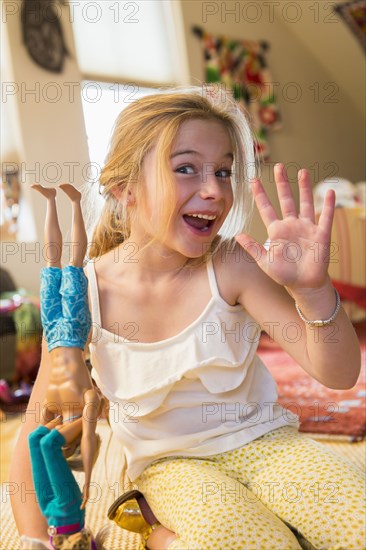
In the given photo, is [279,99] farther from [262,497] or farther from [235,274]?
[262,497]

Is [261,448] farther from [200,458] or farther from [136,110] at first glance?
[136,110]

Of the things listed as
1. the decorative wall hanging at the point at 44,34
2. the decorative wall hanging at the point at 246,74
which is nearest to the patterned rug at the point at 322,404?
the decorative wall hanging at the point at 44,34

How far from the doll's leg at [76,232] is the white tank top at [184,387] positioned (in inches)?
8.5

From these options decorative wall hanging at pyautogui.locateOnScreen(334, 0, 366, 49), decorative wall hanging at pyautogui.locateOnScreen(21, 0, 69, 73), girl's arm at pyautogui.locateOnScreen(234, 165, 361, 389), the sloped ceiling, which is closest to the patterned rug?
girl's arm at pyautogui.locateOnScreen(234, 165, 361, 389)

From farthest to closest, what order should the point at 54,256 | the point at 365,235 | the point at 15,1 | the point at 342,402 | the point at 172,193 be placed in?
the point at 365,235, the point at 15,1, the point at 342,402, the point at 172,193, the point at 54,256

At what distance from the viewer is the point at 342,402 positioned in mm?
1859

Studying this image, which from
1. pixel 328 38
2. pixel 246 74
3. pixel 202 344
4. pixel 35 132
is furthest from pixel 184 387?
pixel 328 38

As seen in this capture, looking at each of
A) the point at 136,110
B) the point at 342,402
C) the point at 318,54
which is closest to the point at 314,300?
the point at 136,110

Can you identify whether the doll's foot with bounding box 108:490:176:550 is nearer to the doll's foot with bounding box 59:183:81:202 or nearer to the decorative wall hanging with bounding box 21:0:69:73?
the doll's foot with bounding box 59:183:81:202

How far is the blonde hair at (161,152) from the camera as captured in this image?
3.06 feet

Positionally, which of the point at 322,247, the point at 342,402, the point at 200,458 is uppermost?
the point at 322,247

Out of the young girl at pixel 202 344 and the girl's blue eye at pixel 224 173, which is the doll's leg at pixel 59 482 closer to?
the young girl at pixel 202 344

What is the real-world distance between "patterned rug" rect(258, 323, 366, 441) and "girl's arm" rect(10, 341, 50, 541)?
2.89 ft

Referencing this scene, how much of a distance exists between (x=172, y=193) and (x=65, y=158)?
89.5 inches
